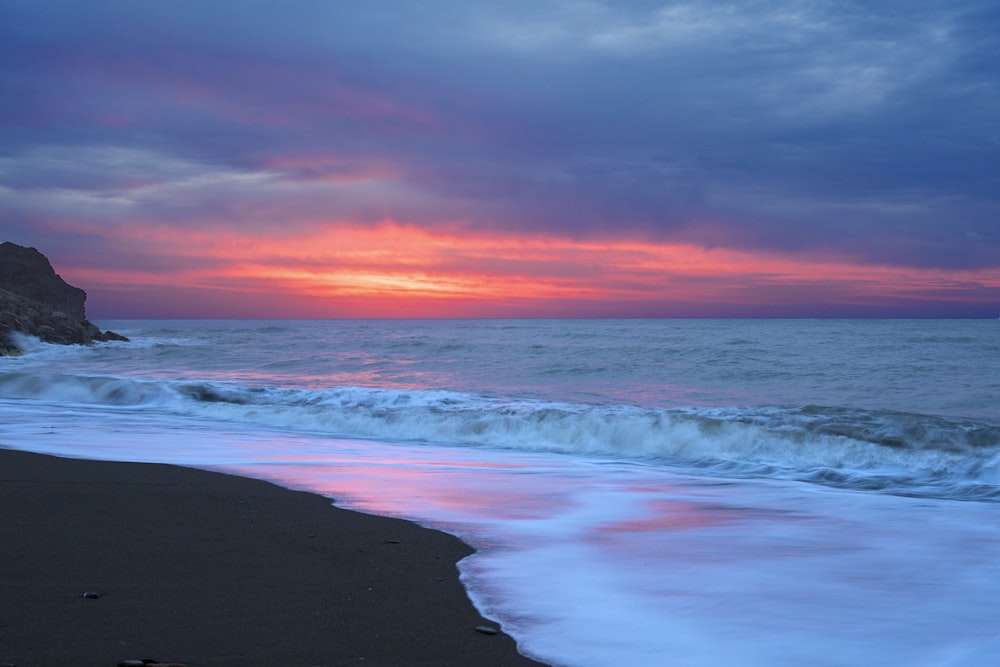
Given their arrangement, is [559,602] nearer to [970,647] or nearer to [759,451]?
[970,647]

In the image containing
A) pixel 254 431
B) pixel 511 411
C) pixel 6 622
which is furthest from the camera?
pixel 511 411

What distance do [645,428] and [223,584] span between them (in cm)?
864

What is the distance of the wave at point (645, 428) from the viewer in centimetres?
881

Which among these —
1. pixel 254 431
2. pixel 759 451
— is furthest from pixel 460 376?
pixel 759 451

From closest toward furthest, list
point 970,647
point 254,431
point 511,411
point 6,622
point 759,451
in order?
point 6,622 → point 970,647 → point 759,451 → point 254,431 → point 511,411

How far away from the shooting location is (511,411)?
13.2 m

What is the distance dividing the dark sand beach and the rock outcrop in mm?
27811

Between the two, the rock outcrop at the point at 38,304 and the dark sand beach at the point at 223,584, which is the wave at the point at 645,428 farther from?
the rock outcrop at the point at 38,304

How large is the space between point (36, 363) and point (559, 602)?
25.8 metres

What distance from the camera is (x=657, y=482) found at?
302 inches

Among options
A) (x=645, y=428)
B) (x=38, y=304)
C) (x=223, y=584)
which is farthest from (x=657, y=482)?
(x=38, y=304)

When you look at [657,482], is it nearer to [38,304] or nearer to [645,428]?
[645,428]

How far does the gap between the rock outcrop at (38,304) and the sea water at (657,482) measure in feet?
54.9

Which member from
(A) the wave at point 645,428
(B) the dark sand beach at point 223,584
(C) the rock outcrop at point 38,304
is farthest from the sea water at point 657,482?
(C) the rock outcrop at point 38,304
